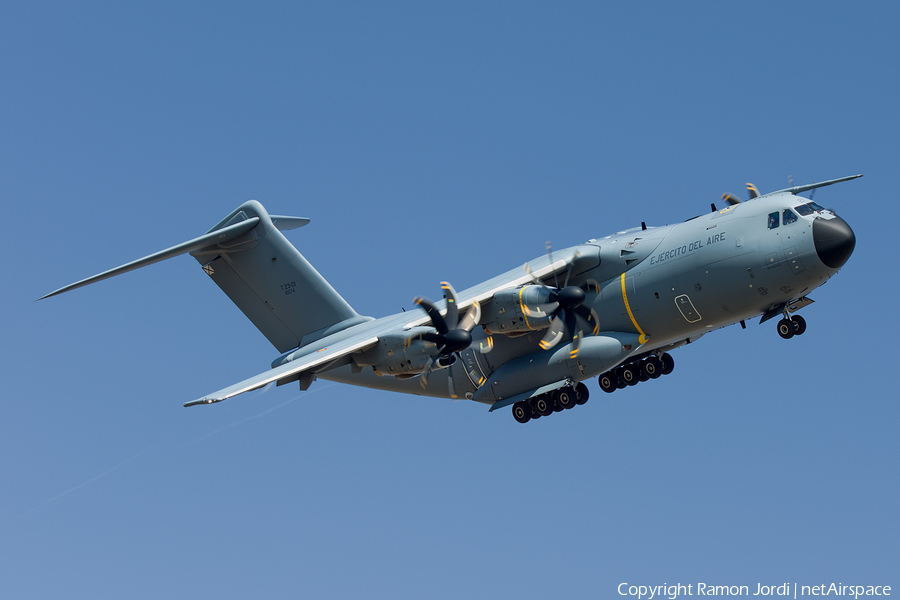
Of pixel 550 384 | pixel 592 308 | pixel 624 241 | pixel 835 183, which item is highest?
pixel 835 183

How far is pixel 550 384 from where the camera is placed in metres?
22.9

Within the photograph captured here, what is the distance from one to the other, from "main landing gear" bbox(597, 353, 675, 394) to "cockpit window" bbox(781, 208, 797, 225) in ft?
14.9

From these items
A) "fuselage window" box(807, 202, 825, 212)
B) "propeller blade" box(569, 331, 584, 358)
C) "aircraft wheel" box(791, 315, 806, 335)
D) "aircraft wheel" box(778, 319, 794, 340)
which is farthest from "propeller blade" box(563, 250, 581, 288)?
"fuselage window" box(807, 202, 825, 212)

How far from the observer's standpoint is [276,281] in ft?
85.4

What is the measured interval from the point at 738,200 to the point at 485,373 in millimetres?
6738

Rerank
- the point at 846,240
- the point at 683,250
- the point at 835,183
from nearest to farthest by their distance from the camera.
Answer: the point at 846,240, the point at 683,250, the point at 835,183

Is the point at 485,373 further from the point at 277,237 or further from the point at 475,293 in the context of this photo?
the point at 277,237

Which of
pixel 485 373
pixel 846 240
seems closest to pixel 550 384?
pixel 485 373

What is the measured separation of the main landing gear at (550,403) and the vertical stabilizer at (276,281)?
15.7 ft

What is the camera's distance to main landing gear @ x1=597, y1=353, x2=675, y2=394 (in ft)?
78.4

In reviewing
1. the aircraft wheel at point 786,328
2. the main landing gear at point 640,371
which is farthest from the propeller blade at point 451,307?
the aircraft wheel at point 786,328

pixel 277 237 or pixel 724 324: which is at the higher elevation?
pixel 277 237

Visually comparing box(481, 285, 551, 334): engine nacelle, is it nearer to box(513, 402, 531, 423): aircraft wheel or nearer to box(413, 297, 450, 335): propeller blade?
box(413, 297, 450, 335): propeller blade

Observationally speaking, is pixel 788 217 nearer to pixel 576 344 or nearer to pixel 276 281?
pixel 576 344
